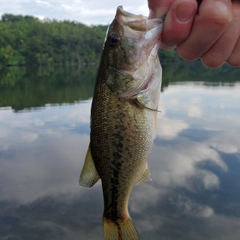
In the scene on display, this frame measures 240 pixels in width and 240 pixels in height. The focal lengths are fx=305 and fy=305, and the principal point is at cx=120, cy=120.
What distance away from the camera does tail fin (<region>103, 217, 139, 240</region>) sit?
2.65m

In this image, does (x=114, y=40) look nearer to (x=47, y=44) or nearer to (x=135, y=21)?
(x=135, y=21)

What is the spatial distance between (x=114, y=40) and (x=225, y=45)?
0.83 metres

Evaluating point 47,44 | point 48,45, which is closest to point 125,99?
point 47,44

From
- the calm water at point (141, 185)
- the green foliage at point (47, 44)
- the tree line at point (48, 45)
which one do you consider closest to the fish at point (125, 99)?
the calm water at point (141, 185)

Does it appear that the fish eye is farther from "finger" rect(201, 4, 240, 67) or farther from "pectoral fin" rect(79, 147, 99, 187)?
"pectoral fin" rect(79, 147, 99, 187)

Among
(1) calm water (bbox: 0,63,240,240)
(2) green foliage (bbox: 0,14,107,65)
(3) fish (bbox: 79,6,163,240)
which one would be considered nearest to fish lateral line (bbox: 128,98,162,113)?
(3) fish (bbox: 79,6,163,240)

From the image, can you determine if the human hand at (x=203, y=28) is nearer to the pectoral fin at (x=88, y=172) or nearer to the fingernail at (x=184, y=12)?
the fingernail at (x=184, y=12)

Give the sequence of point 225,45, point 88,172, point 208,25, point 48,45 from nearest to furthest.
Result: point 208,25 → point 225,45 → point 88,172 → point 48,45

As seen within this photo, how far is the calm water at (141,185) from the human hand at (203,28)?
7.30 m

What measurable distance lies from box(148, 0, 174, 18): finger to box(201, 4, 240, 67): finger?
0.41 metres

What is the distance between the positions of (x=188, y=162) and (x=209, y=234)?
4.44m

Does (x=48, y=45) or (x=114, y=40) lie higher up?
(x=48, y=45)

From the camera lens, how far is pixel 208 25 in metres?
1.90

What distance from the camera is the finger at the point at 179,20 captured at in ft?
6.27
